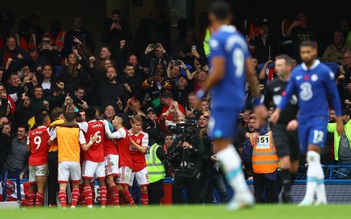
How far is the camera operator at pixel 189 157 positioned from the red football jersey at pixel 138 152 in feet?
2.44

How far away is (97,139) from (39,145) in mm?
1180

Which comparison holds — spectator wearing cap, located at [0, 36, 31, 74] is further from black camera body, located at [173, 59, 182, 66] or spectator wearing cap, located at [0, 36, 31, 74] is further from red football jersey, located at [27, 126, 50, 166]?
red football jersey, located at [27, 126, 50, 166]

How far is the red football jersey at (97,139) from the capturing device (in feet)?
72.7

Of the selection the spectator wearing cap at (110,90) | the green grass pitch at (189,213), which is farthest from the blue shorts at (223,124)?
the spectator wearing cap at (110,90)

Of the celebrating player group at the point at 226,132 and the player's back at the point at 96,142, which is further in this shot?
the player's back at the point at 96,142

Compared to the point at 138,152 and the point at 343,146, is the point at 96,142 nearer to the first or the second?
the point at 138,152

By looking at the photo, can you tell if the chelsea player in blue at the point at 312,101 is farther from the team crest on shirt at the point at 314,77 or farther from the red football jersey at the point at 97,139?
the red football jersey at the point at 97,139

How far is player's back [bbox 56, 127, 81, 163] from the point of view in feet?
71.7

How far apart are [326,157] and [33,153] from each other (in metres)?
6.04

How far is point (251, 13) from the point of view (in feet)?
91.6

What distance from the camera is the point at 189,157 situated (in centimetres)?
2241

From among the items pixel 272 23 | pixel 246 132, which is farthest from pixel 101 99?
pixel 272 23

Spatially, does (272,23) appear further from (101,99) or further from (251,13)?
(101,99)

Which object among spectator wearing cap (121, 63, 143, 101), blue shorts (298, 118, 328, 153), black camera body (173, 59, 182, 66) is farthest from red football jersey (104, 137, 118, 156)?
blue shorts (298, 118, 328, 153)
